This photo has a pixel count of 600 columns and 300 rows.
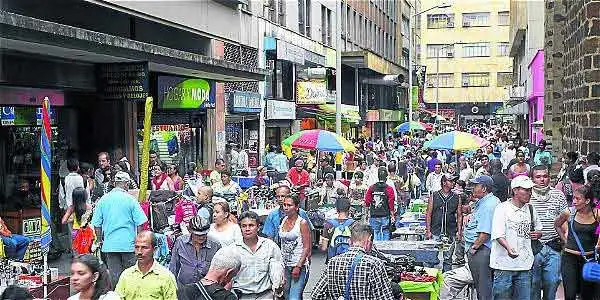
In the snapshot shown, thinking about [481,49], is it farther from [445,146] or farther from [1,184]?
[1,184]

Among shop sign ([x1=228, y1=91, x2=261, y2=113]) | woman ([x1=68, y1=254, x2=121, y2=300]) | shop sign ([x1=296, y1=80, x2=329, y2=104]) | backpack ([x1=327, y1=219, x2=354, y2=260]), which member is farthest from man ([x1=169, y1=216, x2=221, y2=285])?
→ shop sign ([x1=296, y1=80, x2=329, y2=104])

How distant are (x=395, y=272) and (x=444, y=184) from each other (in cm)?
385

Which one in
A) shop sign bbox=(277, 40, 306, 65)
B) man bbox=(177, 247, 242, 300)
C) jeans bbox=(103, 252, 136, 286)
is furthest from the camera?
shop sign bbox=(277, 40, 306, 65)

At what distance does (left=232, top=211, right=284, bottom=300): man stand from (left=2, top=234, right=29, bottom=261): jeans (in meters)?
4.77

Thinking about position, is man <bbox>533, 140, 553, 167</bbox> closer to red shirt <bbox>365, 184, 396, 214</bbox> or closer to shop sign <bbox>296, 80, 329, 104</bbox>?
red shirt <bbox>365, 184, 396, 214</bbox>

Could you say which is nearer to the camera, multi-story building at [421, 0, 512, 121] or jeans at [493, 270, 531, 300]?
jeans at [493, 270, 531, 300]

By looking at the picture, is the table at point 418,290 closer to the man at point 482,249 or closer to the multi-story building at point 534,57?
the man at point 482,249

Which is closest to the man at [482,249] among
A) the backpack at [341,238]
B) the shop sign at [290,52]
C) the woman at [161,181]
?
the backpack at [341,238]

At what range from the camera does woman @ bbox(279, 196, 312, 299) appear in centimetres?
915

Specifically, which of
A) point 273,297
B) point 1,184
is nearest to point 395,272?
point 273,297

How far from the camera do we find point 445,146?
65.6 feet

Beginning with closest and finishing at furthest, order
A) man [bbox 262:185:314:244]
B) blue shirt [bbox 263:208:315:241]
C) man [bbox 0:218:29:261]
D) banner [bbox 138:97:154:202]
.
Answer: man [bbox 262:185:314:244], blue shirt [bbox 263:208:315:241], man [bbox 0:218:29:261], banner [bbox 138:97:154:202]

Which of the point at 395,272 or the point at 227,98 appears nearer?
the point at 395,272

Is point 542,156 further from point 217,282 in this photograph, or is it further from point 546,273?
point 217,282
